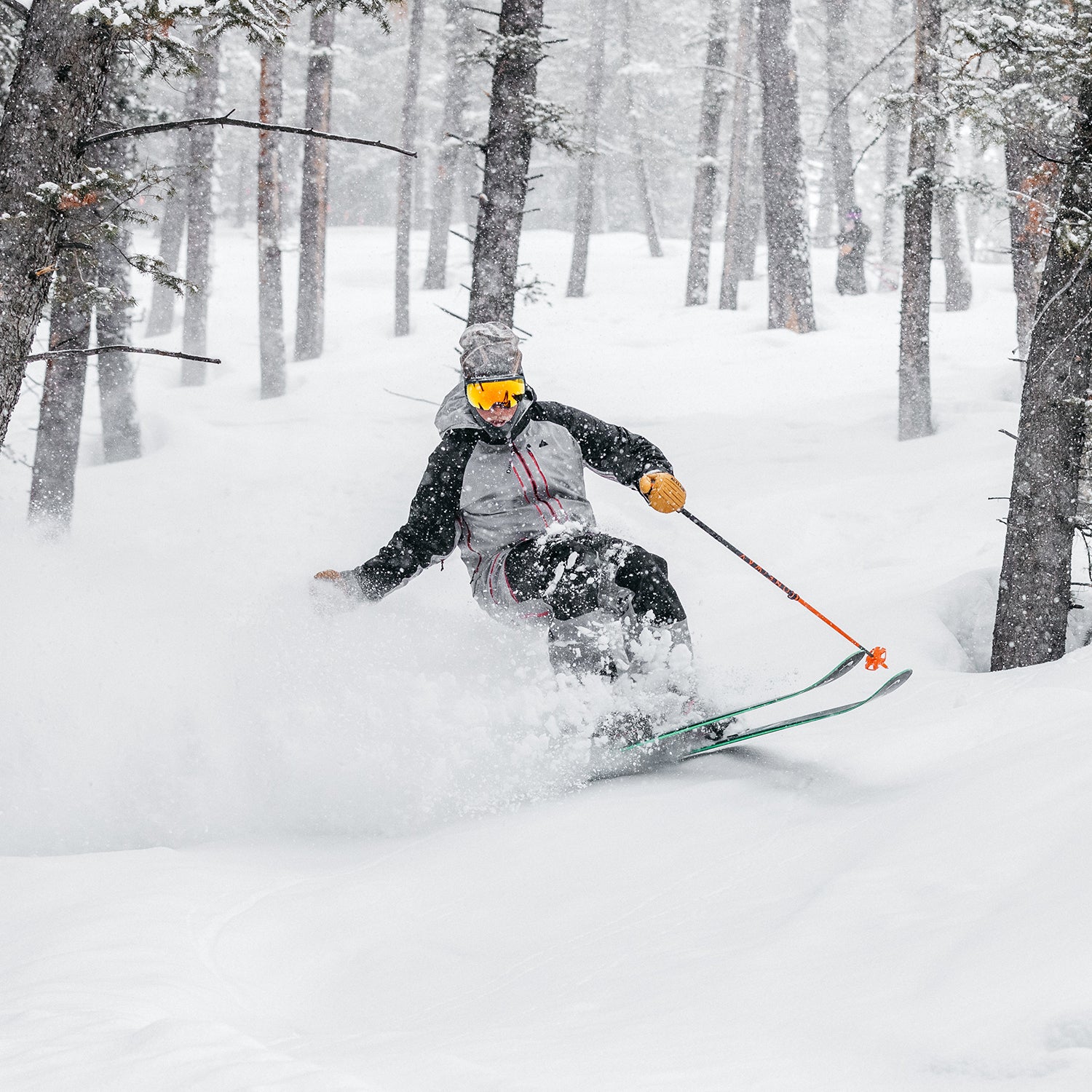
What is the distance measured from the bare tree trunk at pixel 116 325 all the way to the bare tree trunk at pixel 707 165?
453 inches

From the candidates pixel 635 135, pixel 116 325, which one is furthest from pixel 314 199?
pixel 635 135

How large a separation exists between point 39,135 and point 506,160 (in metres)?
4.70

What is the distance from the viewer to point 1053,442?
504 cm

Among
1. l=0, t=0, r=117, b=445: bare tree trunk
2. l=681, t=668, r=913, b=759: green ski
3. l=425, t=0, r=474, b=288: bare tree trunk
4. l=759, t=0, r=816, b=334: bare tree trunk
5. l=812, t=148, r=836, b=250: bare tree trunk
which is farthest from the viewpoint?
l=812, t=148, r=836, b=250: bare tree trunk

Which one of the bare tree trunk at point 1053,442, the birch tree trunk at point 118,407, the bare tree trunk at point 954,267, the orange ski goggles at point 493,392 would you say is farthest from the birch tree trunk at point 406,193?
the bare tree trunk at point 1053,442

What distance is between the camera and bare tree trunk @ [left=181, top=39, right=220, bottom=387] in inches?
701

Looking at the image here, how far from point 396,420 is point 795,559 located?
684 centimetres

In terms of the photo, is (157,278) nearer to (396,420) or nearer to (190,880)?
(190,880)

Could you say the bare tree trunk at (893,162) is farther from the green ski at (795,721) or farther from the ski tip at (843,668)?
the green ski at (795,721)

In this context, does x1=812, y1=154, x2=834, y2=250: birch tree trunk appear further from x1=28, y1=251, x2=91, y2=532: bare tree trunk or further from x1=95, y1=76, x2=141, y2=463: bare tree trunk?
x1=28, y1=251, x2=91, y2=532: bare tree trunk

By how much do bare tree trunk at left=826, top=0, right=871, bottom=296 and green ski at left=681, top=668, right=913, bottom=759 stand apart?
17.1 meters

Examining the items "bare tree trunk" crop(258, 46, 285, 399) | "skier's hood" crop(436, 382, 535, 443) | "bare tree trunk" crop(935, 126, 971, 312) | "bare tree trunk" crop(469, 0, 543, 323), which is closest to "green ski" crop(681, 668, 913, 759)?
"skier's hood" crop(436, 382, 535, 443)

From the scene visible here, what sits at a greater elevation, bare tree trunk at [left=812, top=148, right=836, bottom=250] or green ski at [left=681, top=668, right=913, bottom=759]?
bare tree trunk at [left=812, top=148, right=836, bottom=250]

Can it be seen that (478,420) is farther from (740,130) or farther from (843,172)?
(843,172)
